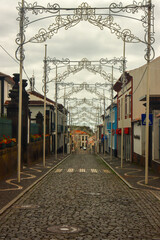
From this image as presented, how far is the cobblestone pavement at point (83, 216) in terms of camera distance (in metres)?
8.16

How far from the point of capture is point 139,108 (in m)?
35.7

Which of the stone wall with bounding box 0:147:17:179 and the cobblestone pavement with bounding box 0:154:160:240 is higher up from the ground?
the stone wall with bounding box 0:147:17:179

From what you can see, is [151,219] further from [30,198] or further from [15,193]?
[15,193]

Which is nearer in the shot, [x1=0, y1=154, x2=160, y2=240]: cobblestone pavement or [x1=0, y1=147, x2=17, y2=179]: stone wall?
[x1=0, y1=154, x2=160, y2=240]: cobblestone pavement

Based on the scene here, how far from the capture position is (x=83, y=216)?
10.0 metres

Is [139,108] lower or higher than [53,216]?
higher

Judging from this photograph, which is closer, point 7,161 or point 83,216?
point 83,216

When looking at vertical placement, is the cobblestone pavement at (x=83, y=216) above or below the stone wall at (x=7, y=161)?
below

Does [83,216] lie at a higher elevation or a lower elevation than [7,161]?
lower

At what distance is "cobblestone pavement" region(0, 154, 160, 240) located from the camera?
816 centimetres

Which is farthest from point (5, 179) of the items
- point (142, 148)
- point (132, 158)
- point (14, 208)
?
point (132, 158)

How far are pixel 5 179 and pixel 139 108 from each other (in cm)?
1923

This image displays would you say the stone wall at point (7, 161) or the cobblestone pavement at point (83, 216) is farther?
the stone wall at point (7, 161)

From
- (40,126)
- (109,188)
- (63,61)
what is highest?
(63,61)
